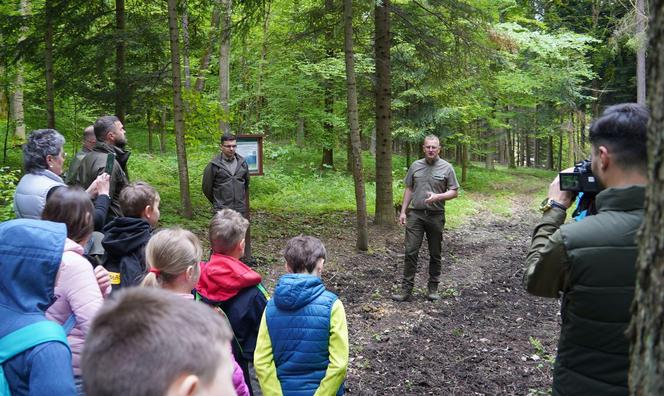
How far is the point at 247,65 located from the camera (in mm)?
20172

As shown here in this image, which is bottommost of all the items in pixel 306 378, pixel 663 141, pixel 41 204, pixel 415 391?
pixel 415 391

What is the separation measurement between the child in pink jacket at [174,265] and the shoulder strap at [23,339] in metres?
0.74

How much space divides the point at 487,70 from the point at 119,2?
847cm

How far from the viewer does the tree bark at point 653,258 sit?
51.3 inches

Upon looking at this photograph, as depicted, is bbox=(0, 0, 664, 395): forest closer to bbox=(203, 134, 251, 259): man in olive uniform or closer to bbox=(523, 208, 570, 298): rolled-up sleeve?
bbox=(523, 208, 570, 298): rolled-up sleeve

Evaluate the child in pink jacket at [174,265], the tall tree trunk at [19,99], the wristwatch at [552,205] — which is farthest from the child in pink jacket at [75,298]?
the tall tree trunk at [19,99]

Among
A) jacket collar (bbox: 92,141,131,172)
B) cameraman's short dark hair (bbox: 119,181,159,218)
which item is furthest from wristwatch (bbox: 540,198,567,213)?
jacket collar (bbox: 92,141,131,172)

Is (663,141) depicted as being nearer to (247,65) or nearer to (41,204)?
(41,204)

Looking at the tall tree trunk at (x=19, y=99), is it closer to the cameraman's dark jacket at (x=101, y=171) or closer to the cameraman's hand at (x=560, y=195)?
the cameraman's dark jacket at (x=101, y=171)

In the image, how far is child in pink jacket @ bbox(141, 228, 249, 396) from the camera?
2.80 metres

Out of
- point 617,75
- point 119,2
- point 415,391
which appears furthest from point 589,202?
point 617,75

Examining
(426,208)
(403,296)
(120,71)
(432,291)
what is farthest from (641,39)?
(120,71)

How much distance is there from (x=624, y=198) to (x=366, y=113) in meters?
17.5

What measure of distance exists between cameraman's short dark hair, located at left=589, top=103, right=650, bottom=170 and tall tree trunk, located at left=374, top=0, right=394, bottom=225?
374 inches
